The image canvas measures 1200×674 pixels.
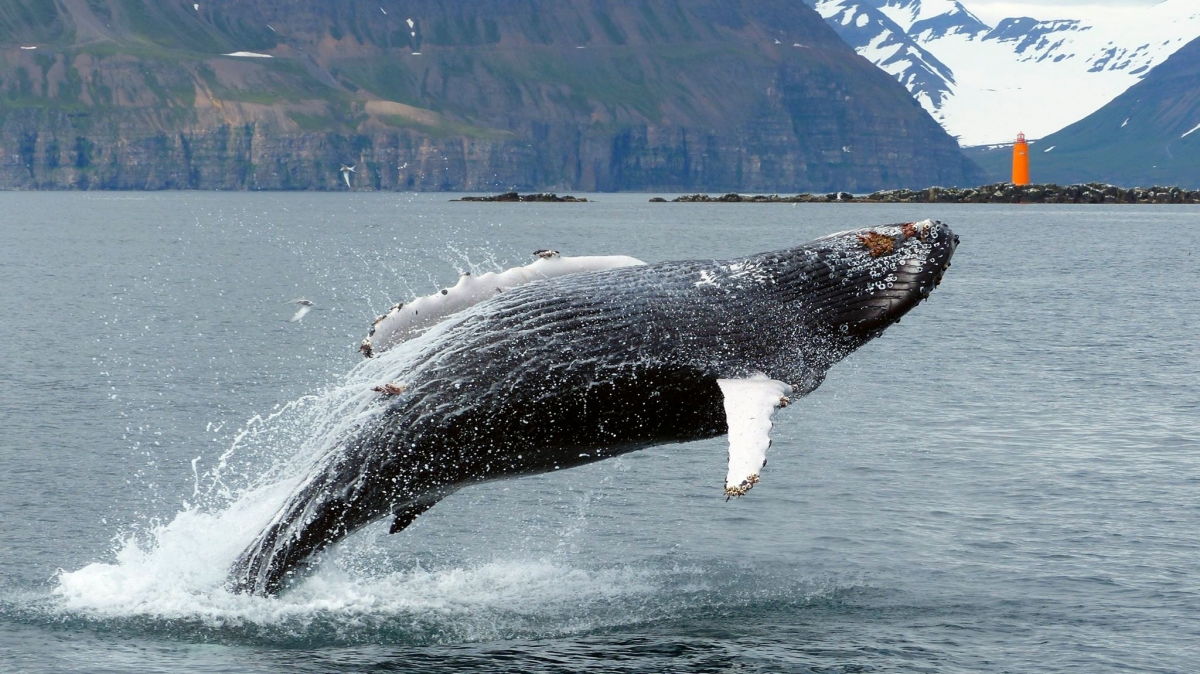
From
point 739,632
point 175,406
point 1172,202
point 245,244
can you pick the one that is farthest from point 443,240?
point 1172,202

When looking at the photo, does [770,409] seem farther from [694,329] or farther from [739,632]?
[739,632]

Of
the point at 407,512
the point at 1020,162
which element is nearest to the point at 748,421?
the point at 407,512

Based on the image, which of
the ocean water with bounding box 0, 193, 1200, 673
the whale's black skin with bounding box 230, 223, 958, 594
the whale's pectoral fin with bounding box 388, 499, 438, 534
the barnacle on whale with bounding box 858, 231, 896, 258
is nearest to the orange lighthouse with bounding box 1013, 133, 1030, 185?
the ocean water with bounding box 0, 193, 1200, 673

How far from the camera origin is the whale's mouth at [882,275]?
9828 mm

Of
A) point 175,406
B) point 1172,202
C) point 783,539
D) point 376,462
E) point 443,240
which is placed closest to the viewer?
point 376,462

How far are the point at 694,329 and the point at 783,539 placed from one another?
5.77 metres

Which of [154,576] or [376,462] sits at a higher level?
[376,462]

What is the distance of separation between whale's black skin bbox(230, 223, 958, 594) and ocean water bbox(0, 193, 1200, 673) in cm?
89

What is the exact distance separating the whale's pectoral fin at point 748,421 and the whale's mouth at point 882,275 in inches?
33.6

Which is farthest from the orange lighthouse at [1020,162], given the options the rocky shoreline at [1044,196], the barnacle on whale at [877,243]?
the barnacle on whale at [877,243]

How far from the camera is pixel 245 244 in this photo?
82125mm

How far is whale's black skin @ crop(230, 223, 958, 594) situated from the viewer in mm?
9492

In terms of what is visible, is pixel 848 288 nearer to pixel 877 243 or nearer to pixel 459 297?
pixel 877 243

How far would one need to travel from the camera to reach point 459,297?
390 inches
